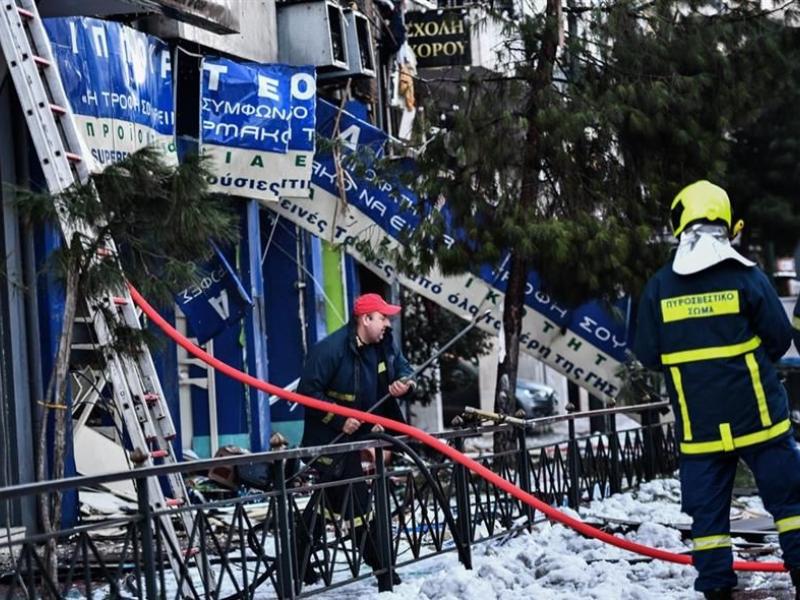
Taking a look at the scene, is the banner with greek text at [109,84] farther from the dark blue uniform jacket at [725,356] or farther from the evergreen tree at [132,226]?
the dark blue uniform jacket at [725,356]

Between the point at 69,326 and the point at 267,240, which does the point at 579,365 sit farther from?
the point at 69,326

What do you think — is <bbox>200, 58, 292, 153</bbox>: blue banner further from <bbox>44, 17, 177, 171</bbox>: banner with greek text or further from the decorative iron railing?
the decorative iron railing

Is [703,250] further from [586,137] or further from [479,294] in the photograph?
[479,294]

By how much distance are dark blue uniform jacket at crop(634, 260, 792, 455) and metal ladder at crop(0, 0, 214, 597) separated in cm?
282

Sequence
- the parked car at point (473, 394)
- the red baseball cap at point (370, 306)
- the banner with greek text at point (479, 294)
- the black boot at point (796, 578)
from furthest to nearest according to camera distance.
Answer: the parked car at point (473, 394) < the banner with greek text at point (479, 294) < the red baseball cap at point (370, 306) < the black boot at point (796, 578)

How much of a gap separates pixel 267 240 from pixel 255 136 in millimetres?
2885

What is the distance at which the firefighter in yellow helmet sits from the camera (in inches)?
328

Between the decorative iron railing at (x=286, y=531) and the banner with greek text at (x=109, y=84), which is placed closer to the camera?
the decorative iron railing at (x=286, y=531)

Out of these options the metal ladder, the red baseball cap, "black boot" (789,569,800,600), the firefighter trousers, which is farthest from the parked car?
"black boot" (789,569,800,600)

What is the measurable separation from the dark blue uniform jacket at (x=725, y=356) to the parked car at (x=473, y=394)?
17.9 m

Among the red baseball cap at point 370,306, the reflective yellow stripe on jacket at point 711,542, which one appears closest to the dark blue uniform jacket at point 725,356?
the reflective yellow stripe on jacket at point 711,542

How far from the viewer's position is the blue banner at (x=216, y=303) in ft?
51.9

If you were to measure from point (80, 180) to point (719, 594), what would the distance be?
4244mm

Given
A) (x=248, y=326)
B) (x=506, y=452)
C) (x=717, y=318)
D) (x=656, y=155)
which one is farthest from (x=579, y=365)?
(x=717, y=318)
